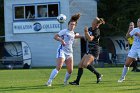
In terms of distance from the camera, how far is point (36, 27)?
43000 millimetres

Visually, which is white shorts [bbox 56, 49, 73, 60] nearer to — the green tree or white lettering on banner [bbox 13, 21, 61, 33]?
white lettering on banner [bbox 13, 21, 61, 33]

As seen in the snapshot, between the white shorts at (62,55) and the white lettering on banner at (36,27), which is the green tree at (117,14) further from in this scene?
the white shorts at (62,55)

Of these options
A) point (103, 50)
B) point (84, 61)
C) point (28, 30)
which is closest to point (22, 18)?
point (28, 30)

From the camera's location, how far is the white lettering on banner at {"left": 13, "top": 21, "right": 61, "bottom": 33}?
42625 mm

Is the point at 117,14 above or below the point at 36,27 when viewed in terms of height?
above

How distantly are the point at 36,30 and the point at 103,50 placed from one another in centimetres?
736

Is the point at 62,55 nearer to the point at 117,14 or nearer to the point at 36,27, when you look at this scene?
the point at 36,27

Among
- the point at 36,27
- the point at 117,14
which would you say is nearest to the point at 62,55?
the point at 36,27

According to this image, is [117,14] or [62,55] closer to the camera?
[62,55]

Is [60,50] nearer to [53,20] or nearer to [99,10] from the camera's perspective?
[53,20]

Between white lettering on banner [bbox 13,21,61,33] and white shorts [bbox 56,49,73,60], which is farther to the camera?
white lettering on banner [bbox 13,21,61,33]

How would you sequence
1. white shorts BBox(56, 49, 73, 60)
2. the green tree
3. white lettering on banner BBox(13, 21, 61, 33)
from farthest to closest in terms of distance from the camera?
the green tree → white lettering on banner BBox(13, 21, 61, 33) → white shorts BBox(56, 49, 73, 60)

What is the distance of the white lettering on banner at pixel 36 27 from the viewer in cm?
4262

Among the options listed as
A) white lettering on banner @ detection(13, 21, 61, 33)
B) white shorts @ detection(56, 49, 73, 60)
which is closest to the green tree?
white lettering on banner @ detection(13, 21, 61, 33)
